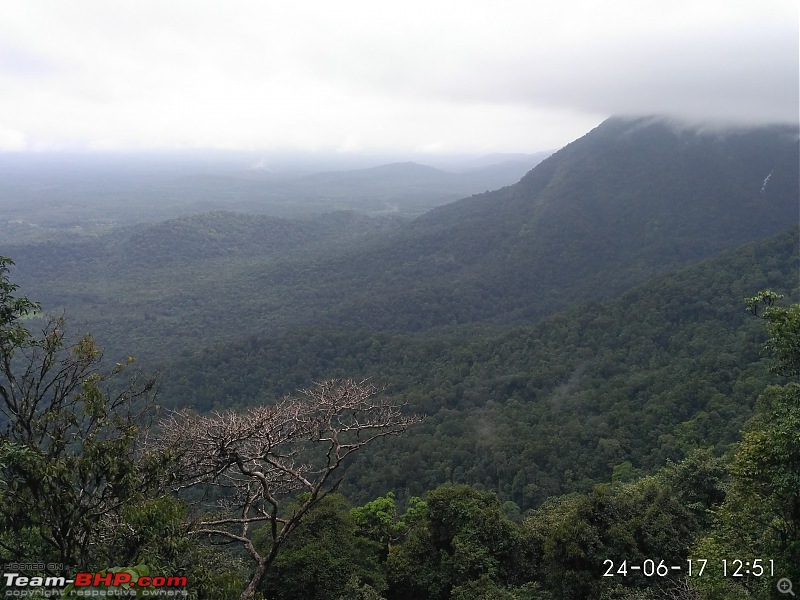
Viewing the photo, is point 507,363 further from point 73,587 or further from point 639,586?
point 73,587

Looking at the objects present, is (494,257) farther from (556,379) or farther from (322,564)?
(322,564)

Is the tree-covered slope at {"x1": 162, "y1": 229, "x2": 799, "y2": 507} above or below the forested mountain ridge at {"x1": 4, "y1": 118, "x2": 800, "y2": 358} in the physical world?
below

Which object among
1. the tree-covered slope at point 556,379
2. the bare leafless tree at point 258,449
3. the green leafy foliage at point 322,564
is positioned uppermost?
the bare leafless tree at point 258,449

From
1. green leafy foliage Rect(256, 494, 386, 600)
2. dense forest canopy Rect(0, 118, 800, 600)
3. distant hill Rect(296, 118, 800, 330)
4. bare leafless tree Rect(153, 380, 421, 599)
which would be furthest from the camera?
distant hill Rect(296, 118, 800, 330)

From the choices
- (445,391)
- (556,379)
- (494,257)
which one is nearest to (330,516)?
(445,391)

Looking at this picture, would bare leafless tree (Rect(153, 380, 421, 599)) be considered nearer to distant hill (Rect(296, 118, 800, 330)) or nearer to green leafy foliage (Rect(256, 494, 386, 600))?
green leafy foliage (Rect(256, 494, 386, 600))

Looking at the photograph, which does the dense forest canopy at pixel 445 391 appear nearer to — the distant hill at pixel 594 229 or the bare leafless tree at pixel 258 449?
the bare leafless tree at pixel 258 449

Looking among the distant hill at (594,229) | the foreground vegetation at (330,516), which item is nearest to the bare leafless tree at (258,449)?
the foreground vegetation at (330,516)

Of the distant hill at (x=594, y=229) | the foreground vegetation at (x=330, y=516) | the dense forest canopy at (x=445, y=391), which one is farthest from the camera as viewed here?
the distant hill at (x=594, y=229)

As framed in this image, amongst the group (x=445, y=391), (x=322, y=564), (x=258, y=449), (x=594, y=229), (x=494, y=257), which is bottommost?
(x=445, y=391)

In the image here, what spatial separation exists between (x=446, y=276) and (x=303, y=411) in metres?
74.1

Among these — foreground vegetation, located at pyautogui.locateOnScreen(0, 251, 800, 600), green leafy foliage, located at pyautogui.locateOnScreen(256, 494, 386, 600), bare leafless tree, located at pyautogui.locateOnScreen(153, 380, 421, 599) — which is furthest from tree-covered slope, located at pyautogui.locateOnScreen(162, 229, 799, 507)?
bare leafless tree, located at pyautogui.locateOnScreen(153, 380, 421, 599)

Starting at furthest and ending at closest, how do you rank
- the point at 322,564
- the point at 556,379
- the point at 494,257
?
1. the point at 494,257
2. the point at 556,379
3. the point at 322,564

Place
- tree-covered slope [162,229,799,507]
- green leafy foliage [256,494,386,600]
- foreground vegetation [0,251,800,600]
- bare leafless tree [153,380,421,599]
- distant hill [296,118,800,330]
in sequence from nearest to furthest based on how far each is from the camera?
1. foreground vegetation [0,251,800,600]
2. bare leafless tree [153,380,421,599]
3. green leafy foliage [256,494,386,600]
4. tree-covered slope [162,229,799,507]
5. distant hill [296,118,800,330]
